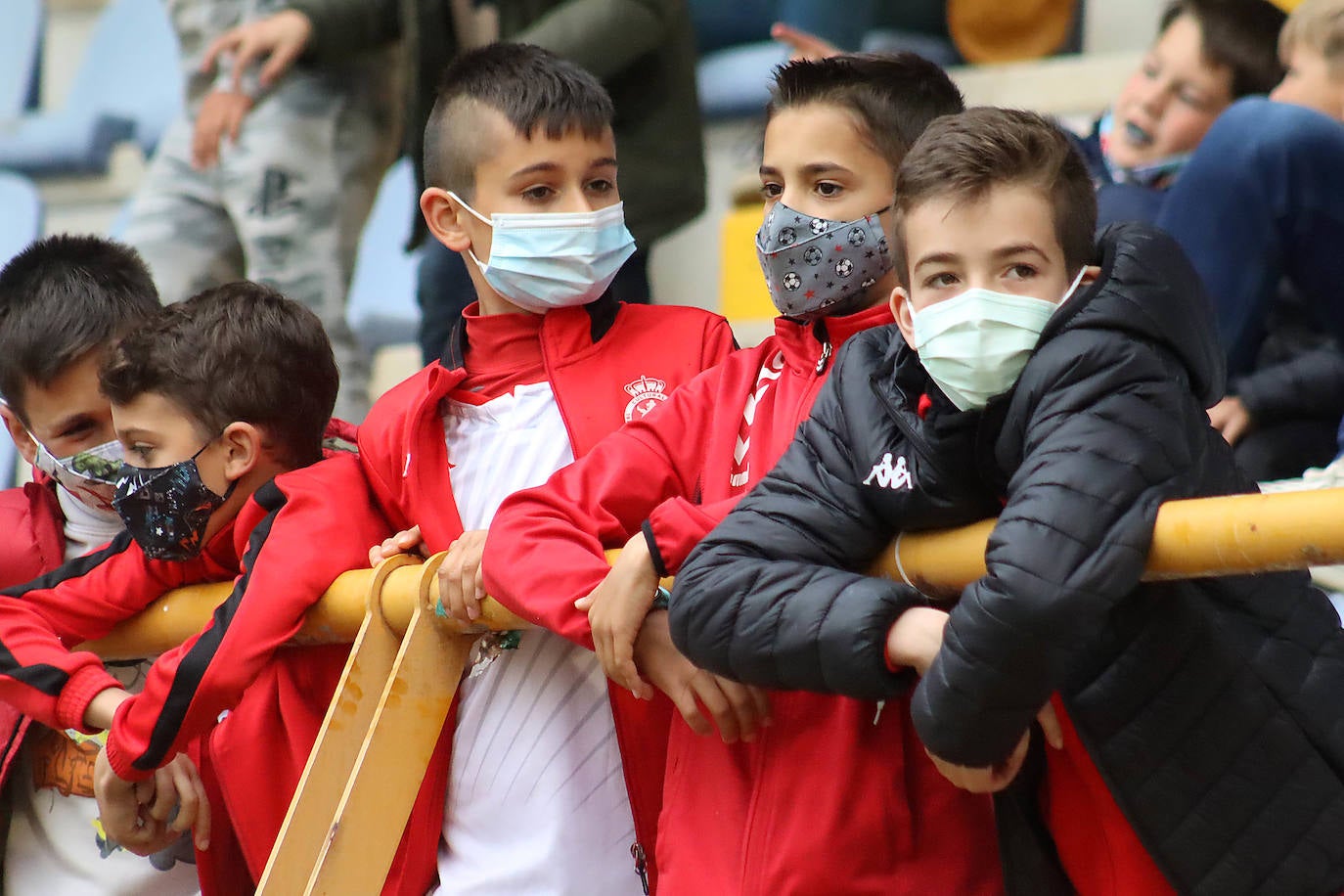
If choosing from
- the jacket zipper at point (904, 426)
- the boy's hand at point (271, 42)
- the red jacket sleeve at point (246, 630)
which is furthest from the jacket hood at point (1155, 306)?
the boy's hand at point (271, 42)

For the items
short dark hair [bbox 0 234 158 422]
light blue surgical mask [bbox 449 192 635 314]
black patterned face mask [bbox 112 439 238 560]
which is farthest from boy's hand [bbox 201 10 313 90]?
black patterned face mask [bbox 112 439 238 560]

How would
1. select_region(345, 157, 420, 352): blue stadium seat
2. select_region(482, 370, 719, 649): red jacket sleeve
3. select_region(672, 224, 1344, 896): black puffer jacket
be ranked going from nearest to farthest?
select_region(672, 224, 1344, 896): black puffer jacket → select_region(482, 370, 719, 649): red jacket sleeve → select_region(345, 157, 420, 352): blue stadium seat

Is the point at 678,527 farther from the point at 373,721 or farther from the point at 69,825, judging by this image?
the point at 69,825

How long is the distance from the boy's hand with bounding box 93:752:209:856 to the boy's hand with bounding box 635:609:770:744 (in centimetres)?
94

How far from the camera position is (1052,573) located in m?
1.46

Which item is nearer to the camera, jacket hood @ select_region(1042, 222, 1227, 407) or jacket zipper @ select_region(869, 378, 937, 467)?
jacket hood @ select_region(1042, 222, 1227, 407)

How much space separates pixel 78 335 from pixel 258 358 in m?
0.43

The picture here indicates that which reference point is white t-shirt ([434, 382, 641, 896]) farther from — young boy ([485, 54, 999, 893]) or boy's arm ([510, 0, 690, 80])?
boy's arm ([510, 0, 690, 80])

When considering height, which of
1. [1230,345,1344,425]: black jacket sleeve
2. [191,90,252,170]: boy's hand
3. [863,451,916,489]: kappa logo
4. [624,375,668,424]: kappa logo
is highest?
[863,451,916,489]: kappa logo

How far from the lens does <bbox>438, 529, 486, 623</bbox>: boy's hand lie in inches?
81.7

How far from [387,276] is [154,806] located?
3435mm

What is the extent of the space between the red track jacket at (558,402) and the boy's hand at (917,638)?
694 millimetres

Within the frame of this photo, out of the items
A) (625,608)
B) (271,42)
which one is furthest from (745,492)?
(271,42)

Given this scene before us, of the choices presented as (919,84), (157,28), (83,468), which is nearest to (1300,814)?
A: (919,84)
